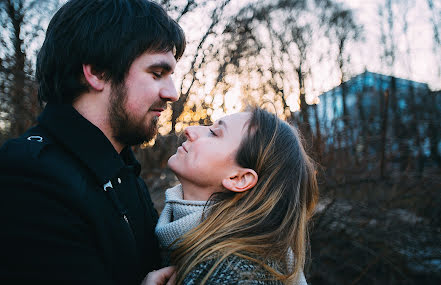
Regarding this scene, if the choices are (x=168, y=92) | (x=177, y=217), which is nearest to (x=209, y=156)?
(x=177, y=217)

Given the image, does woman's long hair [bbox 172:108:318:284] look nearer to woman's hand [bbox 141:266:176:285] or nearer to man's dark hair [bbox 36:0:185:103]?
woman's hand [bbox 141:266:176:285]

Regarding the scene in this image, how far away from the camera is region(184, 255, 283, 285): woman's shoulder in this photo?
56.0 inches

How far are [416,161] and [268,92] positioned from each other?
14.6 feet

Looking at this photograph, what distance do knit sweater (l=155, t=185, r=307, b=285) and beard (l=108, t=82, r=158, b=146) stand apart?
44cm

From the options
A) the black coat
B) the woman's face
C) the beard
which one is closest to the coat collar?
the black coat

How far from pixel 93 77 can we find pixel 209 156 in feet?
2.79

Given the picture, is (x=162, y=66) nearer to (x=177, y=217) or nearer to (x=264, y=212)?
(x=177, y=217)

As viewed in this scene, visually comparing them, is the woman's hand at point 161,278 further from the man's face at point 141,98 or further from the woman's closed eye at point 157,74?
the woman's closed eye at point 157,74

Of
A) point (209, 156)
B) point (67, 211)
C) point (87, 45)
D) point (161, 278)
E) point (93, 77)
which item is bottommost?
point (161, 278)

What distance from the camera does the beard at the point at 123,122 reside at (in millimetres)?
1898

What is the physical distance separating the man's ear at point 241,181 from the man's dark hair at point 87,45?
921mm

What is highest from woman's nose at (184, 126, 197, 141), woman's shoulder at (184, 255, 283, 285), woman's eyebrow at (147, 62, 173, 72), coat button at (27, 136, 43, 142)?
woman's eyebrow at (147, 62, 173, 72)

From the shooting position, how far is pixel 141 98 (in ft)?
6.52

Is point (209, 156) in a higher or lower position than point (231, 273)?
higher
